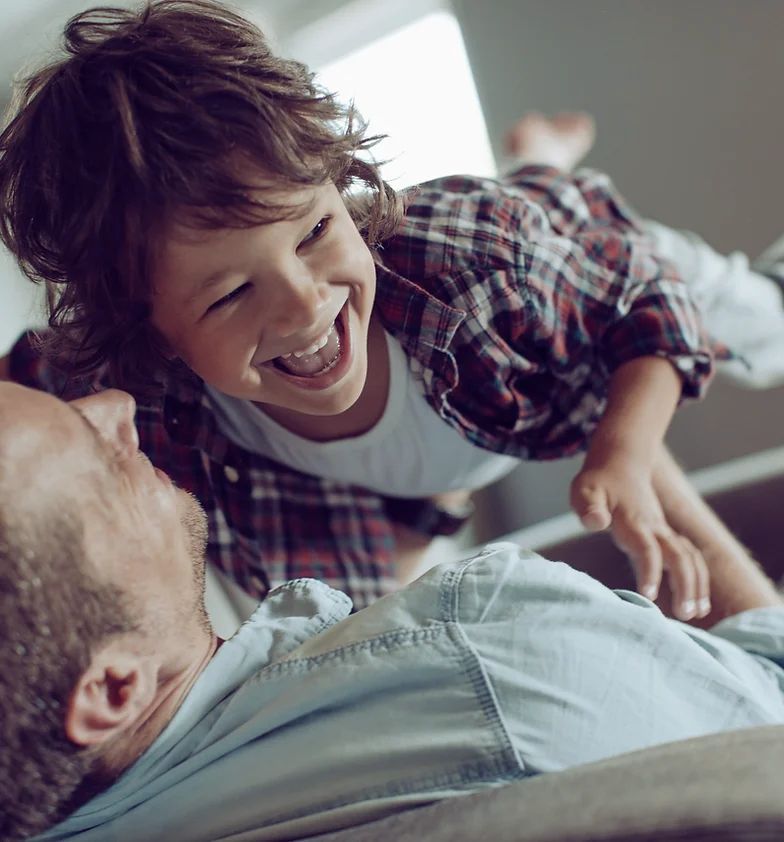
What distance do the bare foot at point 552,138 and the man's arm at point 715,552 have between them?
17.8 inches

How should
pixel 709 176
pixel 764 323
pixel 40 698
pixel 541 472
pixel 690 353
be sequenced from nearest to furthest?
pixel 40 698 < pixel 690 353 < pixel 541 472 < pixel 764 323 < pixel 709 176

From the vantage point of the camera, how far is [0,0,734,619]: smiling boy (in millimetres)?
463

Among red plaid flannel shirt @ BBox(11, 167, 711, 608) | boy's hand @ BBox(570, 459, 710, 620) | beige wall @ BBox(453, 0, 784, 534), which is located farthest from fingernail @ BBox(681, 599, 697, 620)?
beige wall @ BBox(453, 0, 784, 534)

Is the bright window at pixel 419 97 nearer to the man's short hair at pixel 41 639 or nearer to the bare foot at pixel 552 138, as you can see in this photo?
the bare foot at pixel 552 138

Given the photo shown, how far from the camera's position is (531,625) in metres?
0.45

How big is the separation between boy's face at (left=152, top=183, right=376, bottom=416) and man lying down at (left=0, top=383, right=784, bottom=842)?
64 millimetres

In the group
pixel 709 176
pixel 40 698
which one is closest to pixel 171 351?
pixel 40 698

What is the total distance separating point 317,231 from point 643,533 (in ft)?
0.91

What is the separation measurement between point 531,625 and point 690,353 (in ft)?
1.05

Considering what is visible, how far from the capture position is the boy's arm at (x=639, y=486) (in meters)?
0.56

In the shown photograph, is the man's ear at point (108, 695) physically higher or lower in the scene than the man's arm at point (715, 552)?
higher

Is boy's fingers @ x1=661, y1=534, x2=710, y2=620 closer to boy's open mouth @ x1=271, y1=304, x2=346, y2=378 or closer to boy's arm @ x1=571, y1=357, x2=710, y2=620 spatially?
boy's arm @ x1=571, y1=357, x2=710, y2=620

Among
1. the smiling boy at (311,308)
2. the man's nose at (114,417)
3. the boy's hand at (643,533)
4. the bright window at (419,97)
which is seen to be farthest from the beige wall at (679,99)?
the man's nose at (114,417)

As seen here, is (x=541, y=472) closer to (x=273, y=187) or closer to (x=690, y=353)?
(x=690, y=353)
